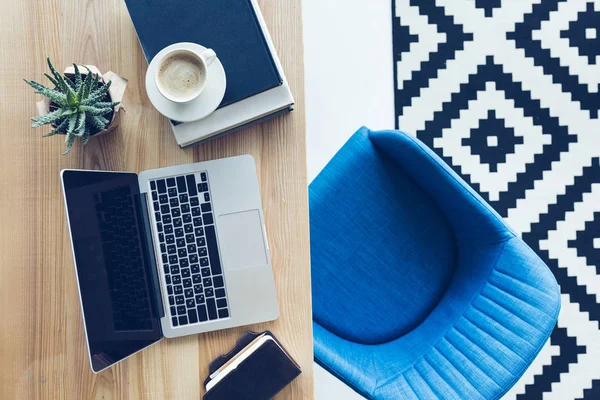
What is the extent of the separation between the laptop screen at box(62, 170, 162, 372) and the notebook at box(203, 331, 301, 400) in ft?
0.48

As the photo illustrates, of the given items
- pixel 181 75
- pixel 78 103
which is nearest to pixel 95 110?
pixel 78 103

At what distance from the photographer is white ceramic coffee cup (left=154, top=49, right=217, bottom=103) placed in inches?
31.0

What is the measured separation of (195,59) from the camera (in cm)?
80

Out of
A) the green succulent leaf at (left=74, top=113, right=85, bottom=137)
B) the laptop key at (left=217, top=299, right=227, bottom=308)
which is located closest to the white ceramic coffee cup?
the green succulent leaf at (left=74, top=113, right=85, bottom=137)

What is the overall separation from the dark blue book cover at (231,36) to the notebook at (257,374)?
430 mm

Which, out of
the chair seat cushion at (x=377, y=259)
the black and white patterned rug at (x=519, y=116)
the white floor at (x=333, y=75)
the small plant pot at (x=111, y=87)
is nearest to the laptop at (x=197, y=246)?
the small plant pot at (x=111, y=87)

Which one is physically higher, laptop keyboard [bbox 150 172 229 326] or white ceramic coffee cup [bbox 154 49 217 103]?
white ceramic coffee cup [bbox 154 49 217 103]

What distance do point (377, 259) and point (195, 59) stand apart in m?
0.61

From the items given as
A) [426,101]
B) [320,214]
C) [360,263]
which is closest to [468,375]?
[360,263]

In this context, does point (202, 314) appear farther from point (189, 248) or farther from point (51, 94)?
point (51, 94)

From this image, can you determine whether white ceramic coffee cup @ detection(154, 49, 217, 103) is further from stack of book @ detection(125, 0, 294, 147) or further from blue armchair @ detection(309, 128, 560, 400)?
blue armchair @ detection(309, 128, 560, 400)

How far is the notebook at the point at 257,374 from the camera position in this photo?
851mm

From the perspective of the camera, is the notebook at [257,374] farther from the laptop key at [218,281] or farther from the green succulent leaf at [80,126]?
the green succulent leaf at [80,126]

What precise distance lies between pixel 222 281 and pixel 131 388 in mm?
256
